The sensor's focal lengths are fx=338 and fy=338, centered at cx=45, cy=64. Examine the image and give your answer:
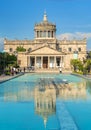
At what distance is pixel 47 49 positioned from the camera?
91.8 metres

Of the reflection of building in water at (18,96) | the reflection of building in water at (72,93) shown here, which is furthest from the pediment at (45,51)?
the reflection of building in water at (18,96)

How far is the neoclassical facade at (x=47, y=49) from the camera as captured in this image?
300 feet

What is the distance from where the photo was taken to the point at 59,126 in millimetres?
10305

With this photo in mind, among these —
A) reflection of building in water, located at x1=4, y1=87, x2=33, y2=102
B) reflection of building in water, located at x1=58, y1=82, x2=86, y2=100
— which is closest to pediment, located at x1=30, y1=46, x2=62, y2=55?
reflection of building in water, located at x1=58, y1=82, x2=86, y2=100

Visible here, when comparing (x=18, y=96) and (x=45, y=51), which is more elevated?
(x=45, y=51)

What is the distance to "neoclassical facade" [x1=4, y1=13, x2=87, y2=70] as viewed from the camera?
91.6 metres

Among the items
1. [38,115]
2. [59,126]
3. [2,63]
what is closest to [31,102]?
[38,115]

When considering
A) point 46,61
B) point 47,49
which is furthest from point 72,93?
point 46,61

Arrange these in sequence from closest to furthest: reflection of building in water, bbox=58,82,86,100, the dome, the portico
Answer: reflection of building in water, bbox=58,82,86,100 → the portico → the dome

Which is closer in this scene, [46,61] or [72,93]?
[72,93]

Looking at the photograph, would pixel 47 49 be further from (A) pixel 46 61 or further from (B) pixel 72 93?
(B) pixel 72 93

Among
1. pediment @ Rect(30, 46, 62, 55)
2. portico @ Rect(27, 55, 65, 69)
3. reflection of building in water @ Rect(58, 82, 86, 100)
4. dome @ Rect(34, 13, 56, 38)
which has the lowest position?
reflection of building in water @ Rect(58, 82, 86, 100)

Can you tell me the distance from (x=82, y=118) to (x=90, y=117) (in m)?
0.32

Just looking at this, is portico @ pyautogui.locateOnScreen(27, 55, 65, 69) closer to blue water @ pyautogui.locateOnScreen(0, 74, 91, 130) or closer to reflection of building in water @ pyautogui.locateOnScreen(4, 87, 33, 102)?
reflection of building in water @ pyautogui.locateOnScreen(4, 87, 33, 102)
